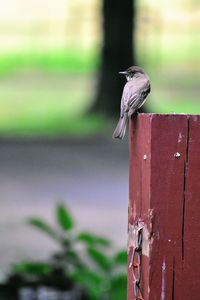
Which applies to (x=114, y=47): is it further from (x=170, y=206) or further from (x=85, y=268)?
(x=170, y=206)

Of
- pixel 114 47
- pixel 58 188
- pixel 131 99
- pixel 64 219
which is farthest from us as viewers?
pixel 114 47

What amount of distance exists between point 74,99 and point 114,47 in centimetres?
635

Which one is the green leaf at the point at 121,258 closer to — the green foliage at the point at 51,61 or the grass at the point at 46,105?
the grass at the point at 46,105

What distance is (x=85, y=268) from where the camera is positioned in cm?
591

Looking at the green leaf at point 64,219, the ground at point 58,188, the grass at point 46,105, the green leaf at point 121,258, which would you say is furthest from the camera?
the grass at point 46,105

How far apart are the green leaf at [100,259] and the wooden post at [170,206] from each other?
2381mm

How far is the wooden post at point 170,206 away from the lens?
308cm

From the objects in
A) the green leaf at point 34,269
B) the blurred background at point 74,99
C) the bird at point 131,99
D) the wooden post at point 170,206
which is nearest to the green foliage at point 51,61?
the blurred background at point 74,99

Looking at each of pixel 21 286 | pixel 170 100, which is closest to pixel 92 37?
pixel 170 100

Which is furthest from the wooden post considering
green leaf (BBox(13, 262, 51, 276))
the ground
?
the ground

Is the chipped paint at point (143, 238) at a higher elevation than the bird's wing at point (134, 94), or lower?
lower

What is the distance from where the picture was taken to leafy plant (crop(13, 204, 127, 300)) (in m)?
5.59

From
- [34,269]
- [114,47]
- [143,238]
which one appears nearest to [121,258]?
[34,269]

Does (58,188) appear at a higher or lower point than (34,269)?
lower
